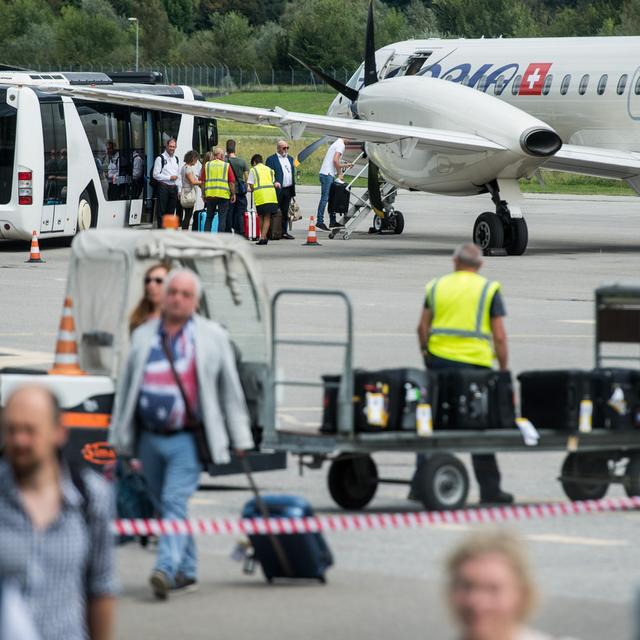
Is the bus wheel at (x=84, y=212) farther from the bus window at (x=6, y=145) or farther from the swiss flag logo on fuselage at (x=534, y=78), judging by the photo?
the swiss flag logo on fuselage at (x=534, y=78)

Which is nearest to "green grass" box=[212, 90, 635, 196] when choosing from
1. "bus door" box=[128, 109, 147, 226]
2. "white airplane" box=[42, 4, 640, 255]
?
"white airplane" box=[42, 4, 640, 255]

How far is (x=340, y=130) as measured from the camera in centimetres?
2925

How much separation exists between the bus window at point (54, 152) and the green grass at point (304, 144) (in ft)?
40.9

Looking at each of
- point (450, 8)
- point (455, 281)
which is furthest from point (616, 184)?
point (450, 8)

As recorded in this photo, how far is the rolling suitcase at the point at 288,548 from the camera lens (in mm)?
8578

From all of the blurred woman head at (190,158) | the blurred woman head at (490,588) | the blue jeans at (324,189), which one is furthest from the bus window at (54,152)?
the blurred woman head at (490,588)

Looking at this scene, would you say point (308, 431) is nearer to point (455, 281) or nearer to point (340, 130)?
point (455, 281)

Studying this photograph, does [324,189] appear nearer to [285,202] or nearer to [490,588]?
[285,202]

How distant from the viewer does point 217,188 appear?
31.2 metres

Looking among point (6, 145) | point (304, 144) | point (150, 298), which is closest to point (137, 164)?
point (6, 145)

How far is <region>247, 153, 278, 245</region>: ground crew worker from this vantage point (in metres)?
30.9

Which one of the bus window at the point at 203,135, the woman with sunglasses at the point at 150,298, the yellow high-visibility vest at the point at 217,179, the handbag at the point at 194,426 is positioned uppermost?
the bus window at the point at 203,135

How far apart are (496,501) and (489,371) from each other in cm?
82

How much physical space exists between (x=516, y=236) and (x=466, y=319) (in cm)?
1837
